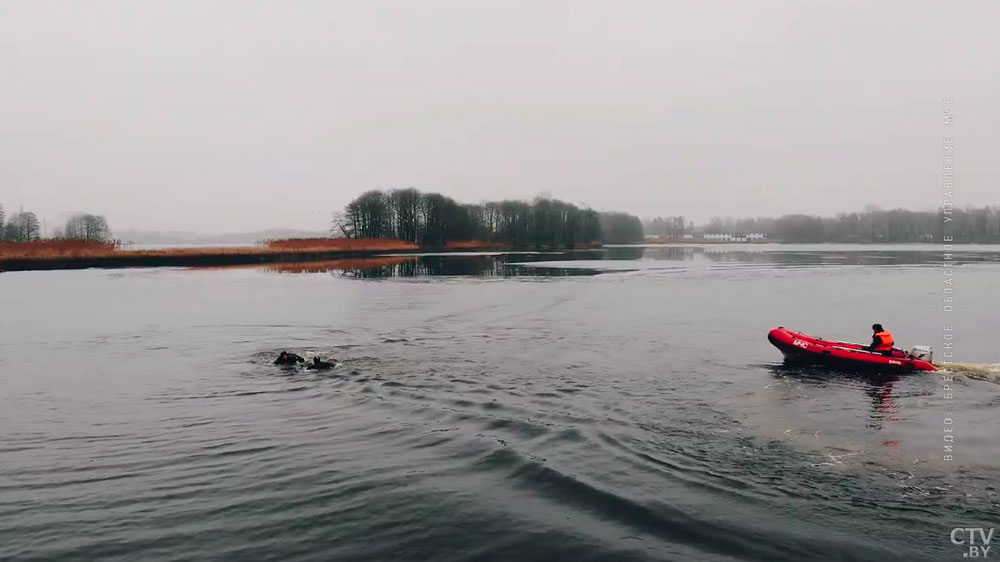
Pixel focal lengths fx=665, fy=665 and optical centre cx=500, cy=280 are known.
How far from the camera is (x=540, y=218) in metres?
156

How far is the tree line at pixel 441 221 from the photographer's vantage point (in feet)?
440

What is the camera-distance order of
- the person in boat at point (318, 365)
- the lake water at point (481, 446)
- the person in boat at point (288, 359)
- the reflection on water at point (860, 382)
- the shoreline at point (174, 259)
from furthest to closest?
the shoreline at point (174, 259), the person in boat at point (288, 359), the person in boat at point (318, 365), the reflection on water at point (860, 382), the lake water at point (481, 446)

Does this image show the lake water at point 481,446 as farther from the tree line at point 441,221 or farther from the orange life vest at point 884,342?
the tree line at point 441,221

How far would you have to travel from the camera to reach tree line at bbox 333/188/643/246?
5276 inches

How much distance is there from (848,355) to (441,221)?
117 m

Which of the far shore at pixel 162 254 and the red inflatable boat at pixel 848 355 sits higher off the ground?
the far shore at pixel 162 254

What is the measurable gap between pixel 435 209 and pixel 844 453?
124567 millimetres

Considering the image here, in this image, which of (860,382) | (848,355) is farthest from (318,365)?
(848,355)

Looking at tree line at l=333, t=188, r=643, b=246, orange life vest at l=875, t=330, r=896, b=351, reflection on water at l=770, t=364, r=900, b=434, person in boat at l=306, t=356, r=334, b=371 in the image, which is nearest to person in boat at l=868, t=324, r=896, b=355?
orange life vest at l=875, t=330, r=896, b=351

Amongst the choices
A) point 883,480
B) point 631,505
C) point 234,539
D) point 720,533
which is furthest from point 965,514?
point 234,539

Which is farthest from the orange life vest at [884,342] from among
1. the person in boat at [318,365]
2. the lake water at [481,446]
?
the person in boat at [318,365]

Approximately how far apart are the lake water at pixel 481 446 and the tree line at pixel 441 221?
10687cm

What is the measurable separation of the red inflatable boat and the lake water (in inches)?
20.9

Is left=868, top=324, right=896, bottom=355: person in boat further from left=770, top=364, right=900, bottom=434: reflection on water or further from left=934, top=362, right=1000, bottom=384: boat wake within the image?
left=934, top=362, right=1000, bottom=384: boat wake
